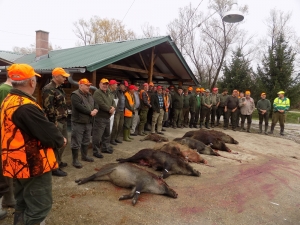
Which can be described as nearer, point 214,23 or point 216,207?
point 216,207

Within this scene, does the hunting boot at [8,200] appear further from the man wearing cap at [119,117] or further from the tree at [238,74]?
the tree at [238,74]

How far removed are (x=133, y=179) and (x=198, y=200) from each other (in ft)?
4.10

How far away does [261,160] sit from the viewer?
6.77m

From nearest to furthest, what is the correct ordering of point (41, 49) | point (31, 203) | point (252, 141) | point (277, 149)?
point (31, 203), point (277, 149), point (252, 141), point (41, 49)

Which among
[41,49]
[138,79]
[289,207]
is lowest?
[289,207]

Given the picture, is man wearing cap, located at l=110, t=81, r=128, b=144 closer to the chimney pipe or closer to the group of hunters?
the group of hunters

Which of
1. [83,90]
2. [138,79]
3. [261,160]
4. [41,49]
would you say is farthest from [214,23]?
[83,90]

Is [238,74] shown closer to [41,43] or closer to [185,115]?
[185,115]

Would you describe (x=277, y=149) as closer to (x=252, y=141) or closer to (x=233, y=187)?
(x=252, y=141)

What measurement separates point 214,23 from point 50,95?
24.8 meters

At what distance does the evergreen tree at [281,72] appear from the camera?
17.9 meters

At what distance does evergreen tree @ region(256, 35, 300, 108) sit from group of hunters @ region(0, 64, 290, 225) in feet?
27.6

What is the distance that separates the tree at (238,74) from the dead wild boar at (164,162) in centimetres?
1562

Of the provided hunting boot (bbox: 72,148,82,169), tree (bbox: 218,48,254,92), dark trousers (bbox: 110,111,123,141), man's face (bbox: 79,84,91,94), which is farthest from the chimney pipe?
tree (bbox: 218,48,254,92)
